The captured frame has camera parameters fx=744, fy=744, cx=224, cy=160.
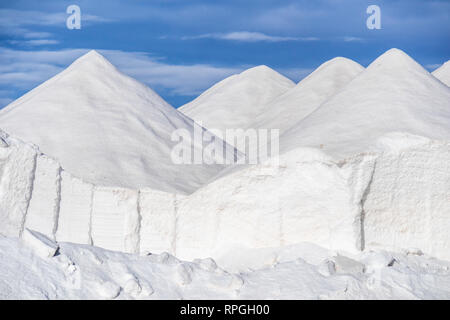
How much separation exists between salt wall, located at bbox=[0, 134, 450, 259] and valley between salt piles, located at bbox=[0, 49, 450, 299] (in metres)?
0.02

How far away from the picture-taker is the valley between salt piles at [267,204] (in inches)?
435

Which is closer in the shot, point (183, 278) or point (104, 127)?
point (183, 278)

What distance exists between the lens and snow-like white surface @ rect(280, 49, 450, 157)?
1505 cm

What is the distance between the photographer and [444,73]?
35188 millimetres

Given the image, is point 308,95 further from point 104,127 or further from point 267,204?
point 267,204

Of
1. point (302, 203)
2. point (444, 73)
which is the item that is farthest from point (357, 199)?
point (444, 73)

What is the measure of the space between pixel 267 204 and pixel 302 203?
0.72 metres

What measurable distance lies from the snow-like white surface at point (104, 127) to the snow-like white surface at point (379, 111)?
10.6 feet

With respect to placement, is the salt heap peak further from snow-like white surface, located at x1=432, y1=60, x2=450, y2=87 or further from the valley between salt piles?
the valley between salt piles

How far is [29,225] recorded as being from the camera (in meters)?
15.7

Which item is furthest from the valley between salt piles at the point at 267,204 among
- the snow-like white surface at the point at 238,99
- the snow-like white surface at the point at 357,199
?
the snow-like white surface at the point at 238,99

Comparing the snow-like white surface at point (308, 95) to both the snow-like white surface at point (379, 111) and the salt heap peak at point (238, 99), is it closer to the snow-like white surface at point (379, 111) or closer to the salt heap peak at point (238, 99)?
the salt heap peak at point (238, 99)

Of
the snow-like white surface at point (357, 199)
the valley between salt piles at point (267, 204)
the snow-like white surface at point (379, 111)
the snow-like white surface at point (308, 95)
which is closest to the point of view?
the valley between salt piles at point (267, 204)

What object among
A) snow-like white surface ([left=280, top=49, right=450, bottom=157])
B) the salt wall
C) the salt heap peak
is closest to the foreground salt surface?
the salt wall
